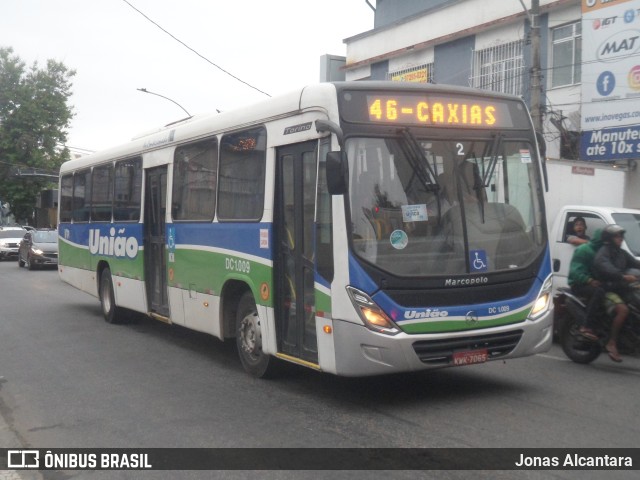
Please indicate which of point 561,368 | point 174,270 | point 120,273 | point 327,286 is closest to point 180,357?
point 174,270

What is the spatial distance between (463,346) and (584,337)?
2818 mm

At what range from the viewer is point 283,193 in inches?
324

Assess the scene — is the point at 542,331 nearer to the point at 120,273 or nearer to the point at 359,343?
the point at 359,343

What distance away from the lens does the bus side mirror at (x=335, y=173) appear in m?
6.91

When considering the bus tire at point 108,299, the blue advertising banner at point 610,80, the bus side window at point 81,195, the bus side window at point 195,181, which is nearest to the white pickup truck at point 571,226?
the bus side window at point 195,181

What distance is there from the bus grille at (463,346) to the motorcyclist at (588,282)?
6.92 feet

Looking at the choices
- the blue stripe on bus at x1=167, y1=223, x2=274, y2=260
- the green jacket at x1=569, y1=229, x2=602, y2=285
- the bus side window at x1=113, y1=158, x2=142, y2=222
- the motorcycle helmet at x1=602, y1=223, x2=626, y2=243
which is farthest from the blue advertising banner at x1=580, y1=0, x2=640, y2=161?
the blue stripe on bus at x1=167, y1=223, x2=274, y2=260

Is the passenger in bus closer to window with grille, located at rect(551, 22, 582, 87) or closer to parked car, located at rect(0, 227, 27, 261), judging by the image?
window with grille, located at rect(551, 22, 582, 87)

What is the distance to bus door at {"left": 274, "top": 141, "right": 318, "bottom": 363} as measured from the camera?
7.71m

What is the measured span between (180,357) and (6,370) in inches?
87.8

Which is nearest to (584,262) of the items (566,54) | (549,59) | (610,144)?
(610,144)

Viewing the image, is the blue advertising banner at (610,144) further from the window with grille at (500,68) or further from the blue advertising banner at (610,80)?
the window with grille at (500,68)

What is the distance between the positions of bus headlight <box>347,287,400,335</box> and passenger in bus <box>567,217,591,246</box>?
5096 millimetres

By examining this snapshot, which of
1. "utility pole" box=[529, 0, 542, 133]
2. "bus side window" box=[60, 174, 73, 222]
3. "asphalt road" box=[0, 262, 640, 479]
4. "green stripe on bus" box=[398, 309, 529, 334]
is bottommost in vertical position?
"asphalt road" box=[0, 262, 640, 479]
